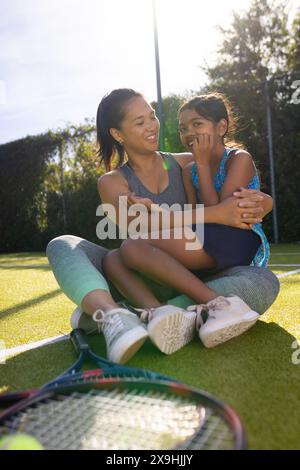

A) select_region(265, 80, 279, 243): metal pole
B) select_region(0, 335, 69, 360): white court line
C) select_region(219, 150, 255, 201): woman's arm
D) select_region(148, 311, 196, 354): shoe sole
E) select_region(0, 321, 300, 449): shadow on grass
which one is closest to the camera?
select_region(0, 321, 300, 449): shadow on grass

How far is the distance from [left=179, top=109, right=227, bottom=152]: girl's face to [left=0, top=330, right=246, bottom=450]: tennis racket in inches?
58.9

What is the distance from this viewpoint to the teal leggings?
2188 millimetres

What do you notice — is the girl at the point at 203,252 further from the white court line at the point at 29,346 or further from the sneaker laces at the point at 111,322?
the white court line at the point at 29,346

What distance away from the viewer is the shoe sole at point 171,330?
1.90 m

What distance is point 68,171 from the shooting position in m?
12.1

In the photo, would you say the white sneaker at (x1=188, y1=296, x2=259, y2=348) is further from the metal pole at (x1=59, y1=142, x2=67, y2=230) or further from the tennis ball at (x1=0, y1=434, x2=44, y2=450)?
the metal pole at (x1=59, y1=142, x2=67, y2=230)

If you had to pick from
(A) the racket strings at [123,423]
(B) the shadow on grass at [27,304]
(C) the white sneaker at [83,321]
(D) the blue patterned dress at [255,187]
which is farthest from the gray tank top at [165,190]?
(A) the racket strings at [123,423]

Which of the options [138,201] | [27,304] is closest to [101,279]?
[138,201]

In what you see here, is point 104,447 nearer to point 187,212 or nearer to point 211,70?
point 187,212

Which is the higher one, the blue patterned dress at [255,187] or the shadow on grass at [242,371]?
the blue patterned dress at [255,187]

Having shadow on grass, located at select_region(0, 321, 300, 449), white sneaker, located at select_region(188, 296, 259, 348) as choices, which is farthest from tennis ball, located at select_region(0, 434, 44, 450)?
white sneaker, located at select_region(188, 296, 259, 348)

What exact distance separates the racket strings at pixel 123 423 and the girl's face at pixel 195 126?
62.2 inches

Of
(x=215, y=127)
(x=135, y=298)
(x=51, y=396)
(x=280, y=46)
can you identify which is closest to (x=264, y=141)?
(x=280, y=46)

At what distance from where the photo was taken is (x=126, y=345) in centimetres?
178
